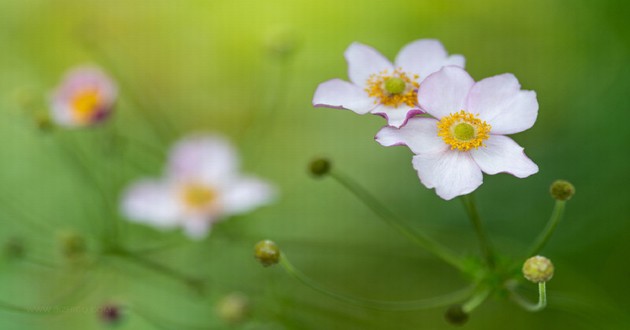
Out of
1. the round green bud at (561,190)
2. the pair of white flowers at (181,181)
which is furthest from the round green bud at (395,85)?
the pair of white flowers at (181,181)

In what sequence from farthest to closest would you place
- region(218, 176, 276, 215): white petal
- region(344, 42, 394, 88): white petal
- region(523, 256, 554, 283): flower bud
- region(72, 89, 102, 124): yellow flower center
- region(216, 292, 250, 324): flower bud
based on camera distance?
1. region(218, 176, 276, 215): white petal
2. region(72, 89, 102, 124): yellow flower center
3. region(216, 292, 250, 324): flower bud
4. region(344, 42, 394, 88): white petal
5. region(523, 256, 554, 283): flower bud

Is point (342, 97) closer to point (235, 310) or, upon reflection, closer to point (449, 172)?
point (449, 172)

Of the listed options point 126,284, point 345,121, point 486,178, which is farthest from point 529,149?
point 126,284

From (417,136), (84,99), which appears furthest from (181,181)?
(417,136)

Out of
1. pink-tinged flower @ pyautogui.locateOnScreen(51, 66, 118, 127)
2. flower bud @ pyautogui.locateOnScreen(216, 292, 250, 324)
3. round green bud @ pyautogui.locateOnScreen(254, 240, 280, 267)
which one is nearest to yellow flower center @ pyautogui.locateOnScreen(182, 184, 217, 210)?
pink-tinged flower @ pyautogui.locateOnScreen(51, 66, 118, 127)

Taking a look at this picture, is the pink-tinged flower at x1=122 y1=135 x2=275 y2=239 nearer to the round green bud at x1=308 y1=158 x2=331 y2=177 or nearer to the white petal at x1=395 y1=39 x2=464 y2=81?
the round green bud at x1=308 y1=158 x2=331 y2=177

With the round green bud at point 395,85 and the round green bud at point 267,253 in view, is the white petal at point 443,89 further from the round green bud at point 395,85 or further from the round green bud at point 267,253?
the round green bud at point 267,253

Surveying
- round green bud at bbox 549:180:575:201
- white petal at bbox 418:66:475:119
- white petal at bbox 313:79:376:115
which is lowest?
round green bud at bbox 549:180:575:201
